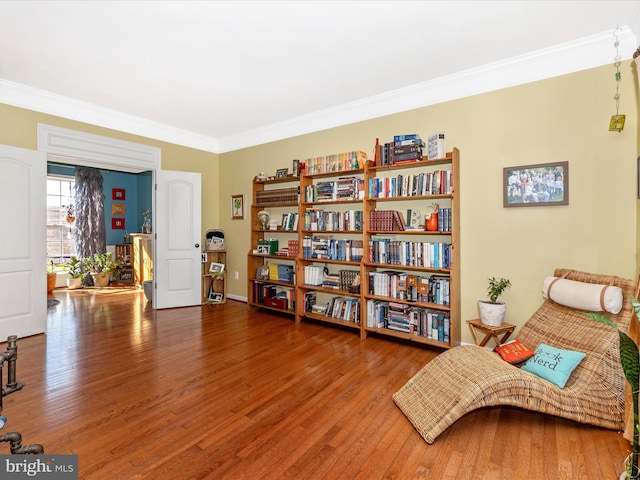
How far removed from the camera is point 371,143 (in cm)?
411

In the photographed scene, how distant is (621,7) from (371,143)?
2378 millimetres

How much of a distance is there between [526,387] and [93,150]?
550 centimetres

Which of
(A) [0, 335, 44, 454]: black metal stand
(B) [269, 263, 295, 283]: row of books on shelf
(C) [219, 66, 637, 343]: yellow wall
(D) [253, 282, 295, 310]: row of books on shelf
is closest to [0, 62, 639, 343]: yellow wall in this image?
(C) [219, 66, 637, 343]: yellow wall

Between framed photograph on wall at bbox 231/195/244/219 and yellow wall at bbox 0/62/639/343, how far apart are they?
2585mm

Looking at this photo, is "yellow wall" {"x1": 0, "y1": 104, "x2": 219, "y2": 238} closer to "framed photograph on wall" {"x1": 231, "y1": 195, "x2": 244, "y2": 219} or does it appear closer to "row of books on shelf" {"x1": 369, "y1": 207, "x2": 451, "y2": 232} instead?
"framed photograph on wall" {"x1": 231, "y1": 195, "x2": 244, "y2": 219}

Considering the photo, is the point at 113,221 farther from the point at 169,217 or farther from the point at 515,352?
the point at 515,352

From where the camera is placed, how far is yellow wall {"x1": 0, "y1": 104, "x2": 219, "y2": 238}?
3822 millimetres

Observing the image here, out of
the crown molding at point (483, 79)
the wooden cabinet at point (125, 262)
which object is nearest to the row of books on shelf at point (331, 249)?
the crown molding at point (483, 79)

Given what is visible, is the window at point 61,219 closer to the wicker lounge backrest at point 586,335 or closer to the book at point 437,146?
the book at point 437,146

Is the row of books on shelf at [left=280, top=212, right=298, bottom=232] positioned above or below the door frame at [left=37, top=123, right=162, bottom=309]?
below

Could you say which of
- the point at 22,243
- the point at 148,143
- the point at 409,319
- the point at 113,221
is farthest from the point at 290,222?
the point at 113,221

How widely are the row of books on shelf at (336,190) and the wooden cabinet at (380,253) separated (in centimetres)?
1

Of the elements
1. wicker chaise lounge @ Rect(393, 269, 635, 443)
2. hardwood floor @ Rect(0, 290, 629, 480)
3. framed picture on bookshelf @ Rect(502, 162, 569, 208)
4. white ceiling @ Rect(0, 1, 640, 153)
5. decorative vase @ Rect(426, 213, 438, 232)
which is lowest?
hardwood floor @ Rect(0, 290, 629, 480)

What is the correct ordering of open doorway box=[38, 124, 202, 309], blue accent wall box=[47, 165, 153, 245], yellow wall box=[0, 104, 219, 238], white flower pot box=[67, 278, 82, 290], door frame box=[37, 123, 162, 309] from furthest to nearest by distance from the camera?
blue accent wall box=[47, 165, 153, 245], white flower pot box=[67, 278, 82, 290], open doorway box=[38, 124, 202, 309], door frame box=[37, 123, 162, 309], yellow wall box=[0, 104, 219, 238]
